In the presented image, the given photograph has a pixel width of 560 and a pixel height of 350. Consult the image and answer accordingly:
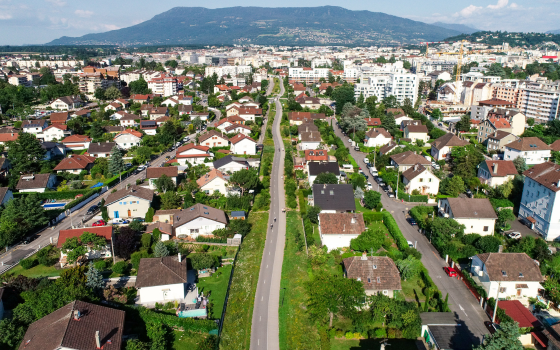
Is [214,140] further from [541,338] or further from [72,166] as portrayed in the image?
[541,338]

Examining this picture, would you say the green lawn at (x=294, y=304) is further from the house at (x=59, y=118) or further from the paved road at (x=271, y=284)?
the house at (x=59, y=118)

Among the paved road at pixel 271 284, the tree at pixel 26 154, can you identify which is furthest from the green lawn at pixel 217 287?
the tree at pixel 26 154

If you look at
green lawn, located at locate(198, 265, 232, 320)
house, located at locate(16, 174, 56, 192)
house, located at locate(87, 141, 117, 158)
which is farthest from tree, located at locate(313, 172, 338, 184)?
house, located at locate(87, 141, 117, 158)

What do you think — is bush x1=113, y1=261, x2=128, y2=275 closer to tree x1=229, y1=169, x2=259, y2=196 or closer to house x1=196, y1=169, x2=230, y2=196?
house x1=196, y1=169, x2=230, y2=196

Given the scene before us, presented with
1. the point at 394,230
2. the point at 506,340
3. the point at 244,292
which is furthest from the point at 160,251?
the point at 506,340

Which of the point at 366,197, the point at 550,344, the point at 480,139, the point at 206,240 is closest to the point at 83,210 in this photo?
the point at 206,240

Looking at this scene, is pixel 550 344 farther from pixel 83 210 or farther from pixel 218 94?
pixel 218 94
